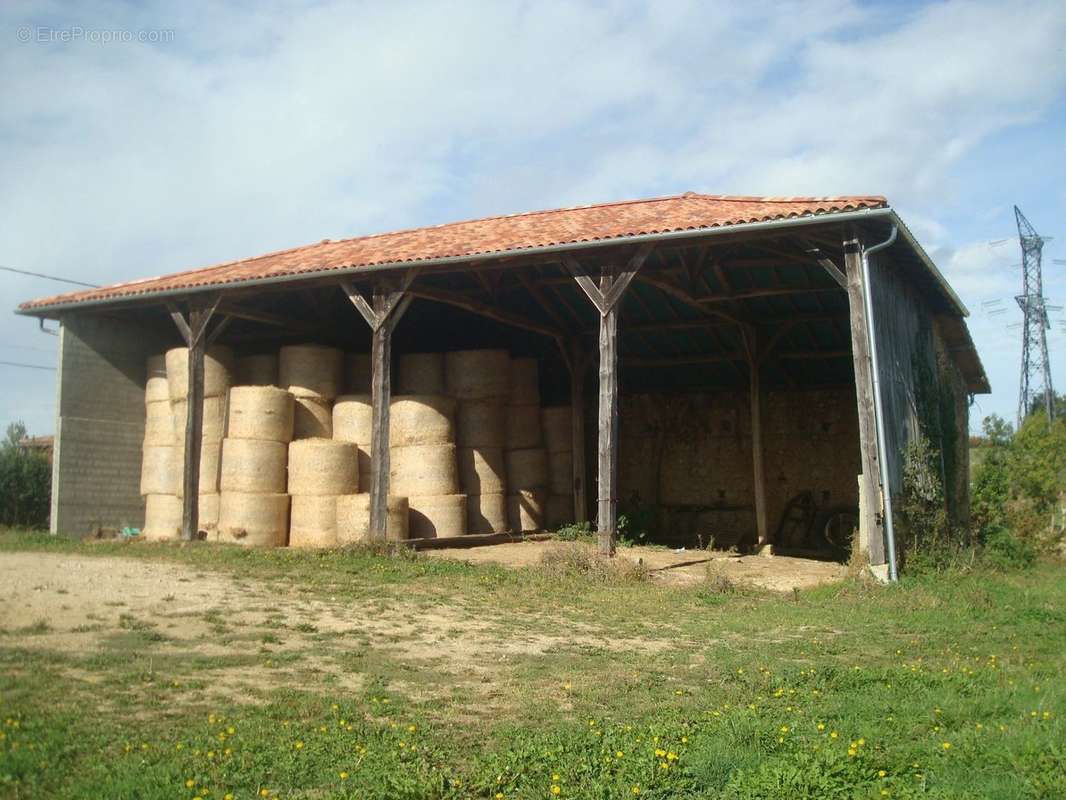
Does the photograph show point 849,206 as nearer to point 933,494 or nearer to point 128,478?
point 933,494

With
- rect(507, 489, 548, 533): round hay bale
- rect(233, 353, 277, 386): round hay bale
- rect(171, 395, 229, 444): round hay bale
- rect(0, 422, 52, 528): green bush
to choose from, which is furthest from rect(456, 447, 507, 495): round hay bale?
rect(0, 422, 52, 528): green bush

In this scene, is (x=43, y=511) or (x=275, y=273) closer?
(x=275, y=273)

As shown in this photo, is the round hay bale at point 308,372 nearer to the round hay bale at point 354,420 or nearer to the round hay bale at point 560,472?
the round hay bale at point 354,420

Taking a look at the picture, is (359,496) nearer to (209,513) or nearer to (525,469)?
(209,513)

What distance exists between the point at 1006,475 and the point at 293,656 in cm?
1342

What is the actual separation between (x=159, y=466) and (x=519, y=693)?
1058 centimetres

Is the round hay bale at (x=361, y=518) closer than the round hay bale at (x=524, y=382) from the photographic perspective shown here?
Yes

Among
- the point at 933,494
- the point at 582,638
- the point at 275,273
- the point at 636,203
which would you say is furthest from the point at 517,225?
the point at 582,638

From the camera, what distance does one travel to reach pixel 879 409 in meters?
10.5

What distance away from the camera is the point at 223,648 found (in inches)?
256

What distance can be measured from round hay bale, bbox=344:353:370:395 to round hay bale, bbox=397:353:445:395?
0.69 meters

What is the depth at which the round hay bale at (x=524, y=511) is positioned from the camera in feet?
53.8

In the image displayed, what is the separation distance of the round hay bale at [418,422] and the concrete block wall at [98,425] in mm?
4493

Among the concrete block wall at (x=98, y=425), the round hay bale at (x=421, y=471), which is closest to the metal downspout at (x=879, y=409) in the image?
the round hay bale at (x=421, y=471)
